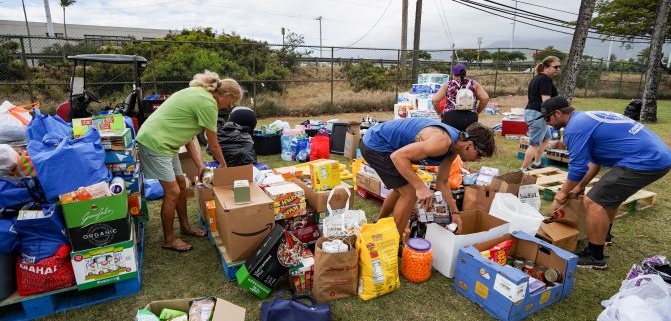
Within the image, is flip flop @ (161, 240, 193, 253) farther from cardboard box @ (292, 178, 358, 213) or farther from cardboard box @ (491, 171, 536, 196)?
cardboard box @ (491, 171, 536, 196)

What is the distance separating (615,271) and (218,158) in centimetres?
364

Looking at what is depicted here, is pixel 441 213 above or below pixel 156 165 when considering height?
below

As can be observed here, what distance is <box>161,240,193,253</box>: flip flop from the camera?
3322 mm

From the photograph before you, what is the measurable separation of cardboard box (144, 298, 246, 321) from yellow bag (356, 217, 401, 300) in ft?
3.12

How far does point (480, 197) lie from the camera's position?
12.3ft

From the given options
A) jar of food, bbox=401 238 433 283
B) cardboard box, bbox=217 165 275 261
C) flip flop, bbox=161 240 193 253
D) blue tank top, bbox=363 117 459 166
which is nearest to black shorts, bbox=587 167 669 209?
blue tank top, bbox=363 117 459 166

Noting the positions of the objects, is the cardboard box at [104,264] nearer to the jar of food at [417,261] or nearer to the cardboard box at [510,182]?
the jar of food at [417,261]

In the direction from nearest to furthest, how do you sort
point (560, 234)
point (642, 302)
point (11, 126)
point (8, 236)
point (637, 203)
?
point (642, 302)
point (8, 236)
point (11, 126)
point (560, 234)
point (637, 203)

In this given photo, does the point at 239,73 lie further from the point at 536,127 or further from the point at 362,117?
the point at 536,127

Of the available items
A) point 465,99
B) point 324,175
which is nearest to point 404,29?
point 465,99

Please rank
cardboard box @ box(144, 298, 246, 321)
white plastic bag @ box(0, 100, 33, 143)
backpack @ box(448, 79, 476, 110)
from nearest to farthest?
cardboard box @ box(144, 298, 246, 321) < white plastic bag @ box(0, 100, 33, 143) < backpack @ box(448, 79, 476, 110)

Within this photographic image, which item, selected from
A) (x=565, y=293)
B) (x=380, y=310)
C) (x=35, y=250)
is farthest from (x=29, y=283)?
(x=565, y=293)

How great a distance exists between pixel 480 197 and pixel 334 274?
1.95m

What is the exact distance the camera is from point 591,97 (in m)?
20.0
